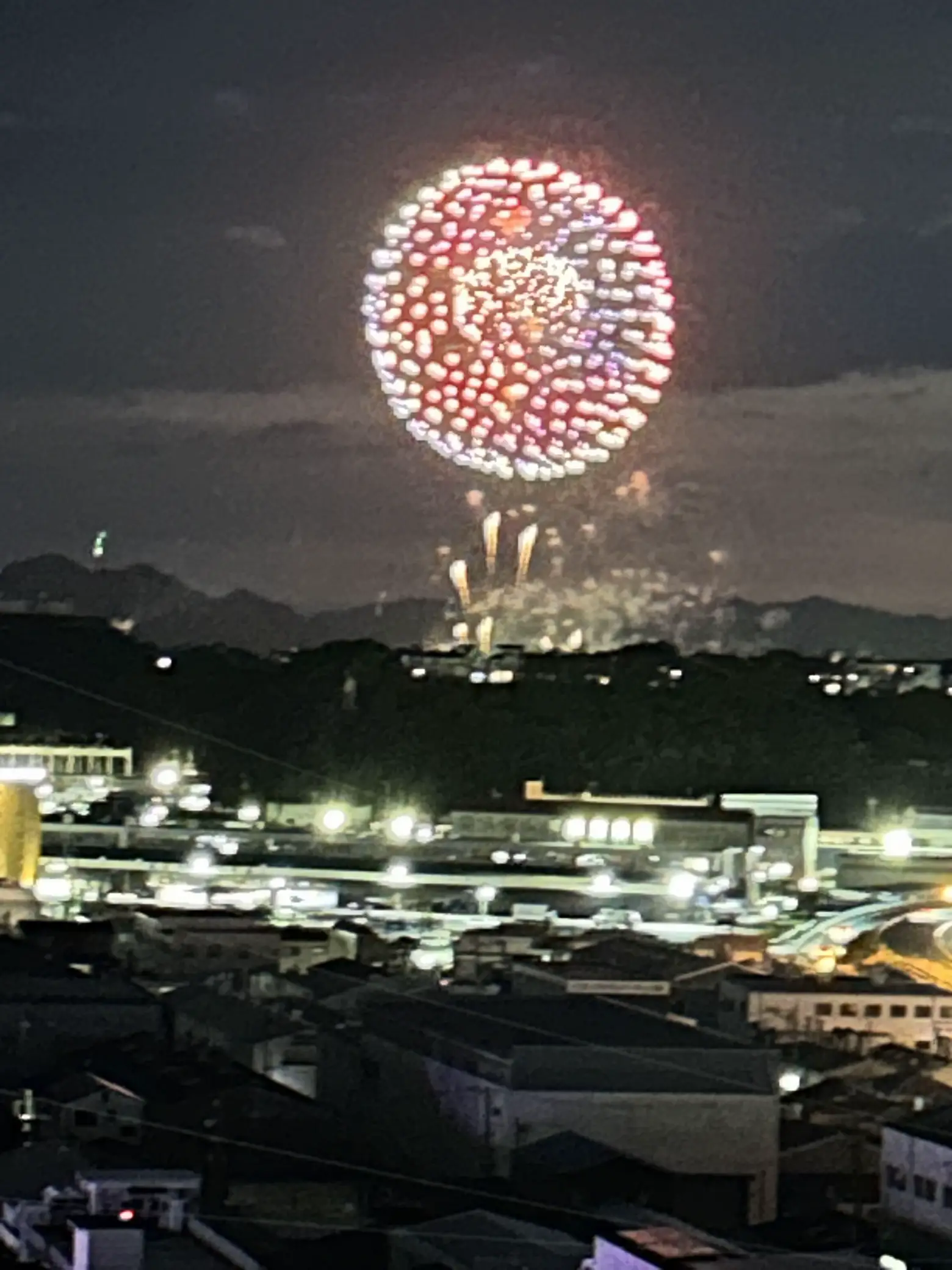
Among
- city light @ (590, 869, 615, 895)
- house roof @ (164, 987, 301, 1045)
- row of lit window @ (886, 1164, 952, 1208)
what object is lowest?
row of lit window @ (886, 1164, 952, 1208)

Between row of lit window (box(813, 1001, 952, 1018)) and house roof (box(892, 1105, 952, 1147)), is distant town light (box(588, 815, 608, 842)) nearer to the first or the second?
row of lit window (box(813, 1001, 952, 1018))

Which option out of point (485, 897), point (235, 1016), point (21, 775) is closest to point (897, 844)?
point (485, 897)

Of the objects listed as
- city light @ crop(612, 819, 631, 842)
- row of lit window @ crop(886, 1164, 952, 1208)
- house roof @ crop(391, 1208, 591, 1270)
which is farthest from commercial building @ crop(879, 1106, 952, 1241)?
city light @ crop(612, 819, 631, 842)

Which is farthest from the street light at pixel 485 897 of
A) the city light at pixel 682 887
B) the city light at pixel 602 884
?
the city light at pixel 682 887

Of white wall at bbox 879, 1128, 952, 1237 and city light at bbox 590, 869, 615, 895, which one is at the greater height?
city light at bbox 590, 869, 615, 895

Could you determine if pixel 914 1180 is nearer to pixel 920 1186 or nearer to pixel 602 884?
pixel 920 1186
